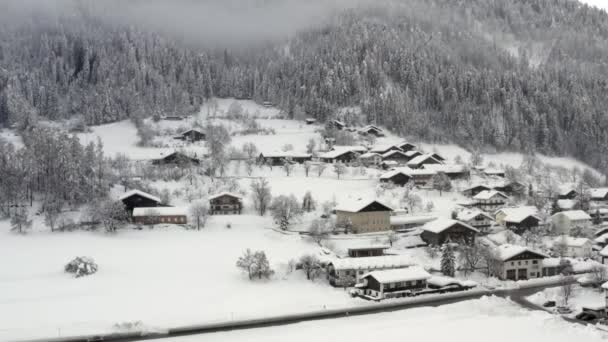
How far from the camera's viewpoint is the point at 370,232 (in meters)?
53.6

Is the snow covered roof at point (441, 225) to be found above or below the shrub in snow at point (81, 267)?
above

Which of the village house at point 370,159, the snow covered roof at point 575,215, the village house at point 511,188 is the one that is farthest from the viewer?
the village house at point 370,159

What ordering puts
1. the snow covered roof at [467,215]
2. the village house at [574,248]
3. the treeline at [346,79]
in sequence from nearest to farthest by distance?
the village house at [574,248] < the snow covered roof at [467,215] < the treeline at [346,79]

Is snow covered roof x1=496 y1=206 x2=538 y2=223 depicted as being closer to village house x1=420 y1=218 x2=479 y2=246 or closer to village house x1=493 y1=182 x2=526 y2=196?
village house x1=420 y1=218 x2=479 y2=246

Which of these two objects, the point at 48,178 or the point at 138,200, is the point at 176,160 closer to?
the point at 138,200

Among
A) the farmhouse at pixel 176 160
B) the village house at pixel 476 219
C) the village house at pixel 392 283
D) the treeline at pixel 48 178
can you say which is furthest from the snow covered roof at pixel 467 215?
the treeline at pixel 48 178

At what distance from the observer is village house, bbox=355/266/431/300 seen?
3956 centimetres

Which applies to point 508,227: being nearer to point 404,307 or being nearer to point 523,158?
point 404,307

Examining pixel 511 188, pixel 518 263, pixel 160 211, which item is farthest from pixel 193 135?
pixel 518 263

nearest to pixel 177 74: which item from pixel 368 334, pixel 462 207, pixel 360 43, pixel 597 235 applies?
pixel 360 43

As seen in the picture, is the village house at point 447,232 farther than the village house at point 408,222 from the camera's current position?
No

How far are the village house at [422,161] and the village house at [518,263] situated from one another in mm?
35270

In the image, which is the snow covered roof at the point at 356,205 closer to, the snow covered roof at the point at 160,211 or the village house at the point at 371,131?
the snow covered roof at the point at 160,211

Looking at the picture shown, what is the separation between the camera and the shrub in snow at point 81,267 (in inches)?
1580
